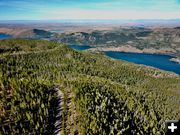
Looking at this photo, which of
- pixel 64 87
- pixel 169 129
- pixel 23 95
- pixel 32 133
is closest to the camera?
pixel 169 129

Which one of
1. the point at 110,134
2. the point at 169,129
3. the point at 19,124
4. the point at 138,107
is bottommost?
the point at 138,107

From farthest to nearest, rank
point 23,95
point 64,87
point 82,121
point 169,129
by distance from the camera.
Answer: point 64,87, point 23,95, point 82,121, point 169,129

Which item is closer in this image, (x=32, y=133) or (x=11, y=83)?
(x=32, y=133)

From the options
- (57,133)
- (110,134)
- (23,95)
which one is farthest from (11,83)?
(110,134)

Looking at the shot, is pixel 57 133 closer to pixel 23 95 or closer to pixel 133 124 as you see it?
pixel 23 95

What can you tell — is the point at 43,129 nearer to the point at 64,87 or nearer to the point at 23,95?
the point at 23,95

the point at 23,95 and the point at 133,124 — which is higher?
the point at 23,95

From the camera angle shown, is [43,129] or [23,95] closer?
[43,129]

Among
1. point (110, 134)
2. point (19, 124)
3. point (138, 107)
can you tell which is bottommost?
point (138, 107)

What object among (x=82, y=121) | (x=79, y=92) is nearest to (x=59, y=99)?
(x=79, y=92)
